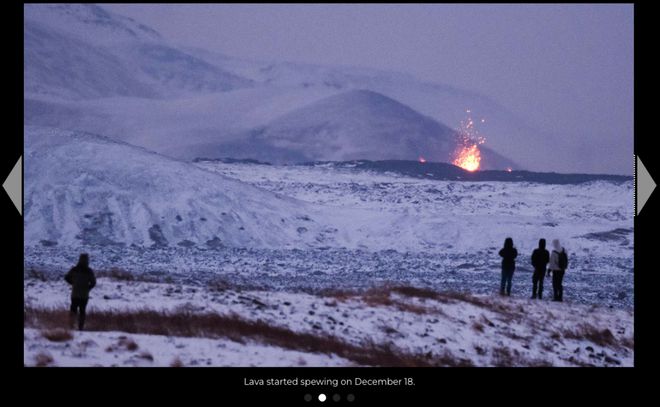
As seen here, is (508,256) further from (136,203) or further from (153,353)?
(136,203)

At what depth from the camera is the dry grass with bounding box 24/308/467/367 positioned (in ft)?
44.0

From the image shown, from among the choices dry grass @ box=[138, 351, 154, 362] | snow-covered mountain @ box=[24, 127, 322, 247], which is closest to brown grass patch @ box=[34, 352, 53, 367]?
dry grass @ box=[138, 351, 154, 362]

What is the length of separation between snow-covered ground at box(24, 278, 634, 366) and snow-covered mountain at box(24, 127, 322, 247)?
16192mm

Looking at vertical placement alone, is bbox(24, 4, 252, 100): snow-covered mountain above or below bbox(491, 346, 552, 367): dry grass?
above

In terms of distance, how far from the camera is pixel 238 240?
124 ft

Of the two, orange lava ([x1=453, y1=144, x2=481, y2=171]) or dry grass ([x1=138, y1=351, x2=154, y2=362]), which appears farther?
orange lava ([x1=453, y1=144, x2=481, y2=171])

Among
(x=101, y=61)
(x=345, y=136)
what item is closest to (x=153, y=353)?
(x=345, y=136)
